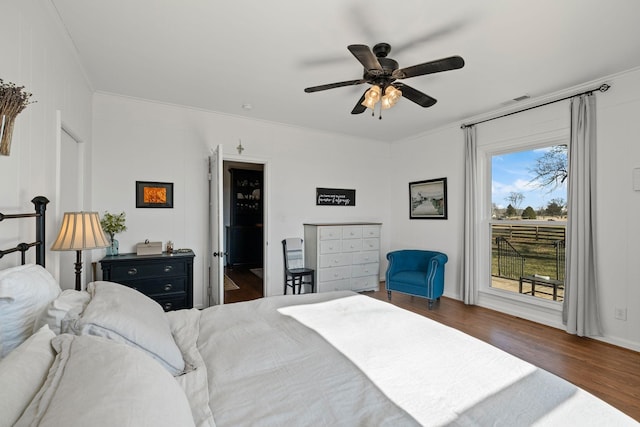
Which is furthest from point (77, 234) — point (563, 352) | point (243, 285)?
point (563, 352)

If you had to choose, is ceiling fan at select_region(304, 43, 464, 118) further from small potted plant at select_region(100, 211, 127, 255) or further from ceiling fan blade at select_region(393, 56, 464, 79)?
small potted plant at select_region(100, 211, 127, 255)

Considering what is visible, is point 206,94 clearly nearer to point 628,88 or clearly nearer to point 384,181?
point 384,181

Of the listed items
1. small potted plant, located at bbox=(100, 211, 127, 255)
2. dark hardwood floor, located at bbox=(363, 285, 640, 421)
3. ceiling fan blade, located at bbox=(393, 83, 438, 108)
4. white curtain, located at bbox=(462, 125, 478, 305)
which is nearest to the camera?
dark hardwood floor, located at bbox=(363, 285, 640, 421)

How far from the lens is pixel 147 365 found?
893 mm

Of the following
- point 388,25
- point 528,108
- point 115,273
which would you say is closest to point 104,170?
point 115,273

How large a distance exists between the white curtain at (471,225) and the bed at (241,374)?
2.96m

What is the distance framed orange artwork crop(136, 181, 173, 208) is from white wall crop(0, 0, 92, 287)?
1238 millimetres

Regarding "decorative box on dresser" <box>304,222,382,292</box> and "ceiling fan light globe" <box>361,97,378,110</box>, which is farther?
"decorative box on dresser" <box>304,222,382,292</box>

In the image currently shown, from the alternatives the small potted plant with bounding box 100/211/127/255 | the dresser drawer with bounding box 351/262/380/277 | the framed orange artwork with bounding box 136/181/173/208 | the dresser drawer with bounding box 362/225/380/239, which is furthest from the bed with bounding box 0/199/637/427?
the dresser drawer with bounding box 362/225/380/239

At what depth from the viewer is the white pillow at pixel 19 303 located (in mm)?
1063

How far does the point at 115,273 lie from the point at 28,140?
5.91ft

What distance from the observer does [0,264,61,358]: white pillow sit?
106 cm

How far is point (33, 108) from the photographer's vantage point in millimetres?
1707

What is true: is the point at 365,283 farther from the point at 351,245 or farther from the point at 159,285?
the point at 159,285
